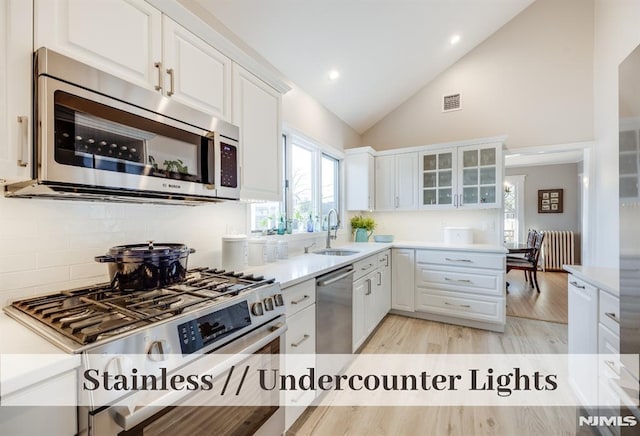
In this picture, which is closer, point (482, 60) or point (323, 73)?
point (323, 73)

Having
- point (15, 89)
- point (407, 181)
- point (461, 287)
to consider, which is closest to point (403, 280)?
point (461, 287)

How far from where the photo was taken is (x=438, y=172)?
3.76 meters

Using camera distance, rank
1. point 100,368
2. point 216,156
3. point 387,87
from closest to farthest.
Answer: point 100,368, point 216,156, point 387,87

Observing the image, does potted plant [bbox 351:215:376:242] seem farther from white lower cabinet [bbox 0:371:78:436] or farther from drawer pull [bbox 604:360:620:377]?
white lower cabinet [bbox 0:371:78:436]

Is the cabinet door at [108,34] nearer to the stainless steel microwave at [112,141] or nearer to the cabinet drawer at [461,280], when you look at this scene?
the stainless steel microwave at [112,141]

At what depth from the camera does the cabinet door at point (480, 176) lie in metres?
3.42

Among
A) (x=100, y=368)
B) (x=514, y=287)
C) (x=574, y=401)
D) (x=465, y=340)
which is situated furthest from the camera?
(x=514, y=287)

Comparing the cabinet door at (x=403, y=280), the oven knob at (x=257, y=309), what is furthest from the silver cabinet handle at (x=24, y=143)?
the cabinet door at (x=403, y=280)

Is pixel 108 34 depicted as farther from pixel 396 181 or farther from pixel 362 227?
pixel 396 181

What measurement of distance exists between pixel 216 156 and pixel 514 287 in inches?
215

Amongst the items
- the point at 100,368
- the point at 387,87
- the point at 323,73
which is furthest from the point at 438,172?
the point at 100,368

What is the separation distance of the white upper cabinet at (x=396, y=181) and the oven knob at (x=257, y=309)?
121 inches

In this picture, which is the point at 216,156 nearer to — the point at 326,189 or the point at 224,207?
the point at 224,207

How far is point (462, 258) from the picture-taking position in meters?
3.26
